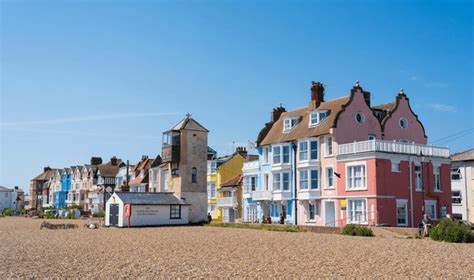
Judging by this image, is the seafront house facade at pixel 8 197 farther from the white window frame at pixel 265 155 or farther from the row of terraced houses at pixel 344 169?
the white window frame at pixel 265 155

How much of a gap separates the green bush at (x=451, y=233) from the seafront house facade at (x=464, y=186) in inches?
957

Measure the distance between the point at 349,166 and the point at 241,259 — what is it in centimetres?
2422

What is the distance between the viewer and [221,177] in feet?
224

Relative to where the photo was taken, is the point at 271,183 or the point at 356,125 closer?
the point at 356,125

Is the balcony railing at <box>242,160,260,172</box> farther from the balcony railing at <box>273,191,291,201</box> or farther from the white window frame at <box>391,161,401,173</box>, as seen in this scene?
the white window frame at <box>391,161,401,173</box>

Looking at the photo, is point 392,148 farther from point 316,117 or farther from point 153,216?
point 153,216

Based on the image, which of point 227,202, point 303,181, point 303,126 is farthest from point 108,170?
point 303,181

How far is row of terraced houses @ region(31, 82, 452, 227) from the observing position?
1635 inches

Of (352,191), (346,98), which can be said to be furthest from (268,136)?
(352,191)

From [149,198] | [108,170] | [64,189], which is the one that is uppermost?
[108,170]

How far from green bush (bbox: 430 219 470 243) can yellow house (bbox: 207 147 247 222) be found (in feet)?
121

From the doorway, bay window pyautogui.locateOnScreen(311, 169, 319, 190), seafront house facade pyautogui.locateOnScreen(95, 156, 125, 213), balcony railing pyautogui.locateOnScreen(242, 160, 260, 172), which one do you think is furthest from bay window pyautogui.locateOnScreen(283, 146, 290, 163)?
seafront house facade pyautogui.locateOnScreen(95, 156, 125, 213)

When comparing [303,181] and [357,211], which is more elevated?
[303,181]

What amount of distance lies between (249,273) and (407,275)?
4781 mm
